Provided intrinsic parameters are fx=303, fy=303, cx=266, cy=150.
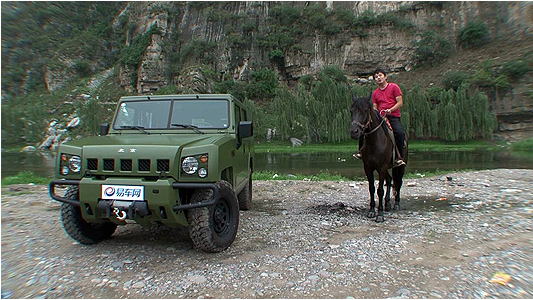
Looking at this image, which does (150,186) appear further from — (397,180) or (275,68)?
(275,68)

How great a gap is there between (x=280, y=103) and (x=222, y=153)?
4994 cm

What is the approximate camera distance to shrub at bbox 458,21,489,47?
72562 millimetres

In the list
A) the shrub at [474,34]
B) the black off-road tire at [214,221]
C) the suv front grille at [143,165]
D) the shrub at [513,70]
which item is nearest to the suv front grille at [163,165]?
the suv front grille at [143,165]

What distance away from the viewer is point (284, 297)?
308cm

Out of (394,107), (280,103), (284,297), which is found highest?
(280,103)

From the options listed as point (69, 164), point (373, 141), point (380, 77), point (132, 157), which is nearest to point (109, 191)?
point (132, 157)

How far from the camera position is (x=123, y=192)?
3.66 m

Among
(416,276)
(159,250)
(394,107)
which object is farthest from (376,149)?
(159,250)

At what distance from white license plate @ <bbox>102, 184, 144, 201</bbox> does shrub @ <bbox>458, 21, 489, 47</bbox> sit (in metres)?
88.6

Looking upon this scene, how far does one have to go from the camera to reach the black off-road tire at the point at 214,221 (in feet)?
12.6

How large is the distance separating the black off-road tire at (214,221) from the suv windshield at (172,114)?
5.13 feet

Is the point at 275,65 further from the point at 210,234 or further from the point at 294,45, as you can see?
the point at 210,234

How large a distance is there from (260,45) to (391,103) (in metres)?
99.8

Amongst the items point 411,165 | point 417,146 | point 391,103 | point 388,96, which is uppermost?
point 388,96
